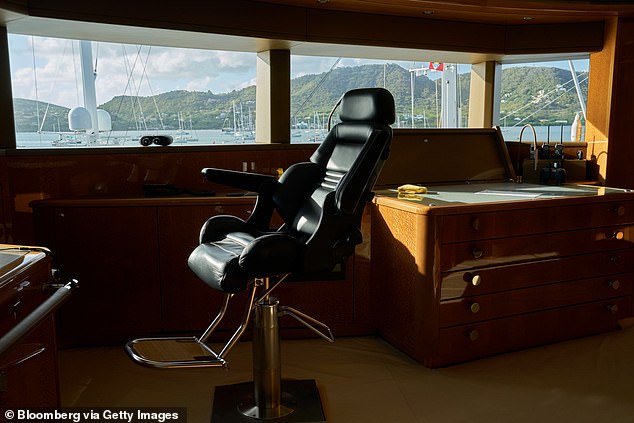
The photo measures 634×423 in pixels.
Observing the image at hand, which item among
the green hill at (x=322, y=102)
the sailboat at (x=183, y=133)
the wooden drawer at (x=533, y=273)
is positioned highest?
the green hill at (x=322, y=102)

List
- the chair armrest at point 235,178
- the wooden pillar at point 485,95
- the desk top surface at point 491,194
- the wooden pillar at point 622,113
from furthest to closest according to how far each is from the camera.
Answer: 1. the wooden pillar at point 485,95
2. the wooden pillar at point 622,113
3. the desk top surface at point 491,194
4. the chair armrest at point 235,178

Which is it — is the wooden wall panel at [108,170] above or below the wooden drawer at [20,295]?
above

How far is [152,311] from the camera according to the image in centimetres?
292

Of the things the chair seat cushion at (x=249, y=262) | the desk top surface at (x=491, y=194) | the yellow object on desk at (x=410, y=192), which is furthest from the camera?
the yellow object on desk at (x=410, y=192)

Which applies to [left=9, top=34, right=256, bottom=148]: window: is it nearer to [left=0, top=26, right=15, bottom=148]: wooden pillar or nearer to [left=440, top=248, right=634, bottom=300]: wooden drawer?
[left=0, top=26, right=15, bottom=148]: wooden pillar

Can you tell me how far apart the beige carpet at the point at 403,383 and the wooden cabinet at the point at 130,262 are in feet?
0.66

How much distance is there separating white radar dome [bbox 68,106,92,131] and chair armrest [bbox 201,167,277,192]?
1372mm

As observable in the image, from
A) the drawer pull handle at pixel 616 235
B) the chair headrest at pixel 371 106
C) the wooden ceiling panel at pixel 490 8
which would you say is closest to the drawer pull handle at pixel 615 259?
the drawer pull handle at pixel 616 235

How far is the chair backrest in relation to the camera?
6.42 feet

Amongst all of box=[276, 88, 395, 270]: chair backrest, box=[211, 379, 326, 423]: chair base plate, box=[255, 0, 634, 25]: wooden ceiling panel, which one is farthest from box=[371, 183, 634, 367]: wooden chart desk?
box=[255, 0, 634, 25]: wooden ceiling panel

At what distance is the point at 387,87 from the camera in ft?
13.5

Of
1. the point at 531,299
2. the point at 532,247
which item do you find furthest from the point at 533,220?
the point at 531,299

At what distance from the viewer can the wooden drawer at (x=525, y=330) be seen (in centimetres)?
274

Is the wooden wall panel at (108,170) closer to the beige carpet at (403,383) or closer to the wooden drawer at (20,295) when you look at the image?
the beige carpet at (403,383)
